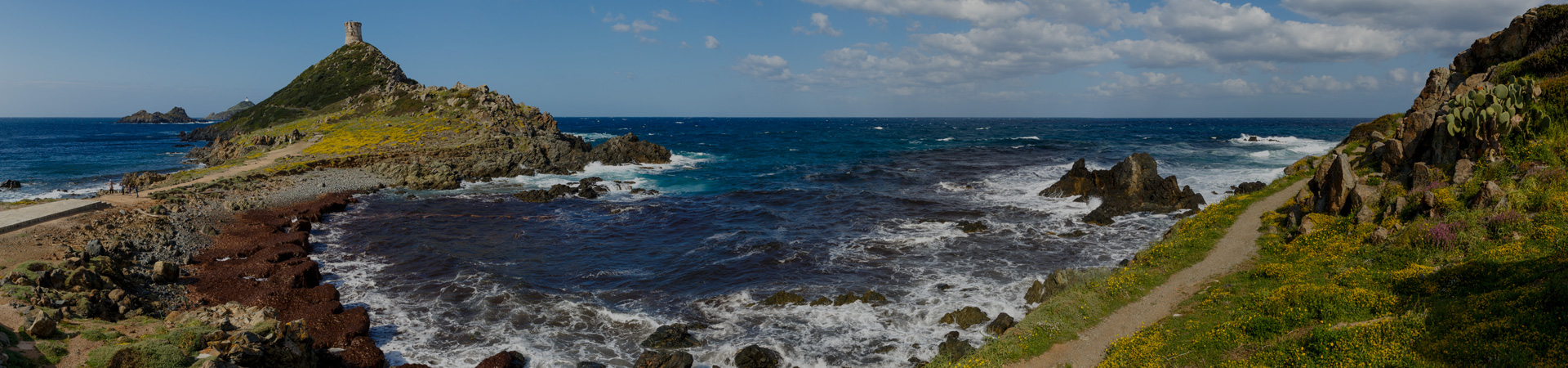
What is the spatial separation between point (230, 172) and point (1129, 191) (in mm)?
58003

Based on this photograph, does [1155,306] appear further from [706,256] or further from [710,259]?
[706,256]

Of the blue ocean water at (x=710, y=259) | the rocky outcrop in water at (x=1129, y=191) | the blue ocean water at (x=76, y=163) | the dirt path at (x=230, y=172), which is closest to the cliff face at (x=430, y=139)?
the dirt path at (x=230, y=172)

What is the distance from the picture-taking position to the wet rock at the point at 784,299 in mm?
21938

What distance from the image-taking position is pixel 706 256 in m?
29.2

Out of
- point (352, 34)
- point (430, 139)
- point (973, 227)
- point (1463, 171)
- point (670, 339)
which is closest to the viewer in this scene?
point (670, 339)

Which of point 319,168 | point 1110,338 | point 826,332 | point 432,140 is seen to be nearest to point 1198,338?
point 1110,338

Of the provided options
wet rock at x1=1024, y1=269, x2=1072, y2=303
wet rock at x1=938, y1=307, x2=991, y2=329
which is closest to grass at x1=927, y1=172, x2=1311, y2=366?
wet rock at x1=1024, y1=269, x2=1072, y2=303

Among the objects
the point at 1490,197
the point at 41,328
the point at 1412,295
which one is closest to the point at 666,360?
the point at 41,328

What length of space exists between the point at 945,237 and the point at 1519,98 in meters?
18.9

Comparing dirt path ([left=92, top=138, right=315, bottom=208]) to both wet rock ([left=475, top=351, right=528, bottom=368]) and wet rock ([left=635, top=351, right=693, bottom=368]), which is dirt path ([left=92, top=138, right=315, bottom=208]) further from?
wet rock ([left=635, top=351, right=693, bottom=368])

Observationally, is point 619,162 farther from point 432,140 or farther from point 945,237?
point 945,237

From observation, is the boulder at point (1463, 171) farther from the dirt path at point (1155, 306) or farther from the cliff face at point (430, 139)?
the cliff face at point (430, 139)

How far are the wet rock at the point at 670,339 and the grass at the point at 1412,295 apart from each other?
10389 mm

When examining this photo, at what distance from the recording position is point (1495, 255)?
13.7m
